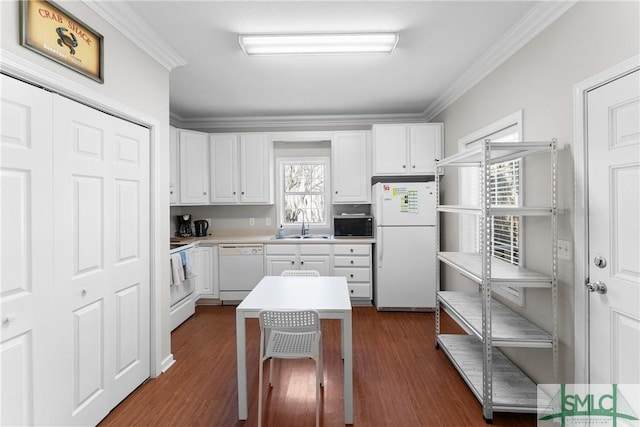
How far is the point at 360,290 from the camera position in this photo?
4090 millimetres

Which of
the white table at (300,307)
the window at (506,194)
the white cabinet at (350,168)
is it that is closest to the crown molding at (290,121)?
the white cabinet at (350,168)

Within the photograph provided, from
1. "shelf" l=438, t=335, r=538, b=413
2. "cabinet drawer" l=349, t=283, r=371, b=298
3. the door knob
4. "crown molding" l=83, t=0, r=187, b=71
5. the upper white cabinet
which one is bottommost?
"shelf" l=438, t=335, r=538, b=413

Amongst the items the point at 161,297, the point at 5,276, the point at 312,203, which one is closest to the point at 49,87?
the point at 5,276

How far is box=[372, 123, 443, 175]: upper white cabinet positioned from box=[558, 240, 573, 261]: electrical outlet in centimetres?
224

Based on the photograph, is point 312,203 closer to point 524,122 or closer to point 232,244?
point 232,244

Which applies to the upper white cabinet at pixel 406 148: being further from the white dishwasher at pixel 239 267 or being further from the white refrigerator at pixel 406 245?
the white dishwasher at pixel 239 267

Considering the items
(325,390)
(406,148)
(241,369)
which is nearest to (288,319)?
(241,369)

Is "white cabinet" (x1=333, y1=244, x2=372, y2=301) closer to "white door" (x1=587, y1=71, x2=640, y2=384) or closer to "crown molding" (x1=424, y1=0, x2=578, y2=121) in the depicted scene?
"crown molding" (x1=424, y1=0, x2=578, y2=121)

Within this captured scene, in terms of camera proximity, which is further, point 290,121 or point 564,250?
point 290,121

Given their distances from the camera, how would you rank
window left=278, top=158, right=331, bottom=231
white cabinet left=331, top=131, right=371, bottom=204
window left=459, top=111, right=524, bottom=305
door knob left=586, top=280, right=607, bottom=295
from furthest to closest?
window left=278, top=158, right=331, bottom=231, white cabinet left=331, top=131, right=371, bottom=204, window left=459, top=111, right=524, bottom=305, door knob left=586, top=280, right=607, bottom=295

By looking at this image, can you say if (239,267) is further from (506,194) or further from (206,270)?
(506,194)

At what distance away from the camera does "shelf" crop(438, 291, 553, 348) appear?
1.95m

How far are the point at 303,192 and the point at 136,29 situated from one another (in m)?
2.99

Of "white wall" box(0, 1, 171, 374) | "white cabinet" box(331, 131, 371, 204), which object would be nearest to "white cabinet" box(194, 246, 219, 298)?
"white wall" box(0, 1, 171, 374)
